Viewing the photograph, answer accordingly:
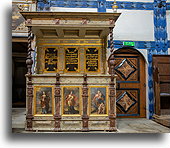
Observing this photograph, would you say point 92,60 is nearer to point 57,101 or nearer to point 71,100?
point 71,100

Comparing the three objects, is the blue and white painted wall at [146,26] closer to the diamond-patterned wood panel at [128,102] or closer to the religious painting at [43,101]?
the diamond-patterned wood panel at [128,102]

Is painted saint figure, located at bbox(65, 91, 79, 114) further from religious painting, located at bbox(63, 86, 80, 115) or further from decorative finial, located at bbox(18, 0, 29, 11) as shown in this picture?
decorative finial, located at bbox(18, 0, 29, 11)

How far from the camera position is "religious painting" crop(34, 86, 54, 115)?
139 inches

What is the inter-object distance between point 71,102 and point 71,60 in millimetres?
1139

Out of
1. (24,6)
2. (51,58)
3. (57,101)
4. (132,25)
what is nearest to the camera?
(57,101)

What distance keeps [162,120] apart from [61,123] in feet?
6.31

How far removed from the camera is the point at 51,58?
4.37 m

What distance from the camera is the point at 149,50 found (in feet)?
15.3

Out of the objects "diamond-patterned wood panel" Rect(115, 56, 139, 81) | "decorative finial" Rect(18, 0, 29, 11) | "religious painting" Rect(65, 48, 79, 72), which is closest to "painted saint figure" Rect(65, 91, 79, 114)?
"religious painting" Rect(65, 48, 79, 72)

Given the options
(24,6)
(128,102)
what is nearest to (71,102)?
(128,102)

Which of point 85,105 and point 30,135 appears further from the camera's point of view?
point 85,105

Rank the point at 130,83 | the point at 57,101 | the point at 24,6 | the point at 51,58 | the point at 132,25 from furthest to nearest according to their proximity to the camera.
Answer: the point at 130,83 < the point at 132,25 < the point at 51,58 < the point at 24,6 < the point at 57,101

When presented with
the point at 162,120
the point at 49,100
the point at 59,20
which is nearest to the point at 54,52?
the point at 59,20

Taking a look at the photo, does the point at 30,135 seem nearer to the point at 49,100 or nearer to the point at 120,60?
the point at 49,100
